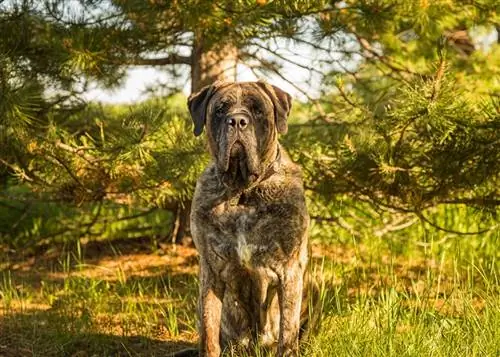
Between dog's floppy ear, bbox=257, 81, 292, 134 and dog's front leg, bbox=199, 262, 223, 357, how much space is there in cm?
76

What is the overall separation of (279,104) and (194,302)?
2120mm

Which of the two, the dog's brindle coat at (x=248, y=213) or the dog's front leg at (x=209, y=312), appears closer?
the dog's brindle coat at (x=248, y=213)

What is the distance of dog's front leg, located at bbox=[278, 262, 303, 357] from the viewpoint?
391 cm

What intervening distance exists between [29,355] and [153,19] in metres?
2.60

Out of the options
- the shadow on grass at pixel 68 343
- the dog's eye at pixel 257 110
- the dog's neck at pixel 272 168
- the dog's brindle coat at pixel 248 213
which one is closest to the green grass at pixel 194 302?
the shadow on grass at pixel 68 343

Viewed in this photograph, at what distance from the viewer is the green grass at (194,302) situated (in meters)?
3.99

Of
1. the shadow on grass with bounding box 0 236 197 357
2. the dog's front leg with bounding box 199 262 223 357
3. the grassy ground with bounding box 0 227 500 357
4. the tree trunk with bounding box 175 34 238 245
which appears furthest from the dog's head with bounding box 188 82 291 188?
the tree trunk with bounding box 175 34 238 245

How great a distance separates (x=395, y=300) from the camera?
446 cm

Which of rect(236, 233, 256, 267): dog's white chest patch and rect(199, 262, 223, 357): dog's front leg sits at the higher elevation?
rect(236, 233, 256, 267): dog's white chest patch

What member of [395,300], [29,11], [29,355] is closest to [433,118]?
[395,300]

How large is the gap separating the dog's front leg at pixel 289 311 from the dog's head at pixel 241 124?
481mm

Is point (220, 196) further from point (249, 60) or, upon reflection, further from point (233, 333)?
point (249, 60)

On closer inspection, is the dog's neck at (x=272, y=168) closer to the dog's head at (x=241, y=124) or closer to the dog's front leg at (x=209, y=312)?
the dog's head at (x=241, y=124)

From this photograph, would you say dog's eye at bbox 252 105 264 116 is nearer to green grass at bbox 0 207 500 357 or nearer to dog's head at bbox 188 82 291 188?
dog's head at bbox 188 82 291 188
